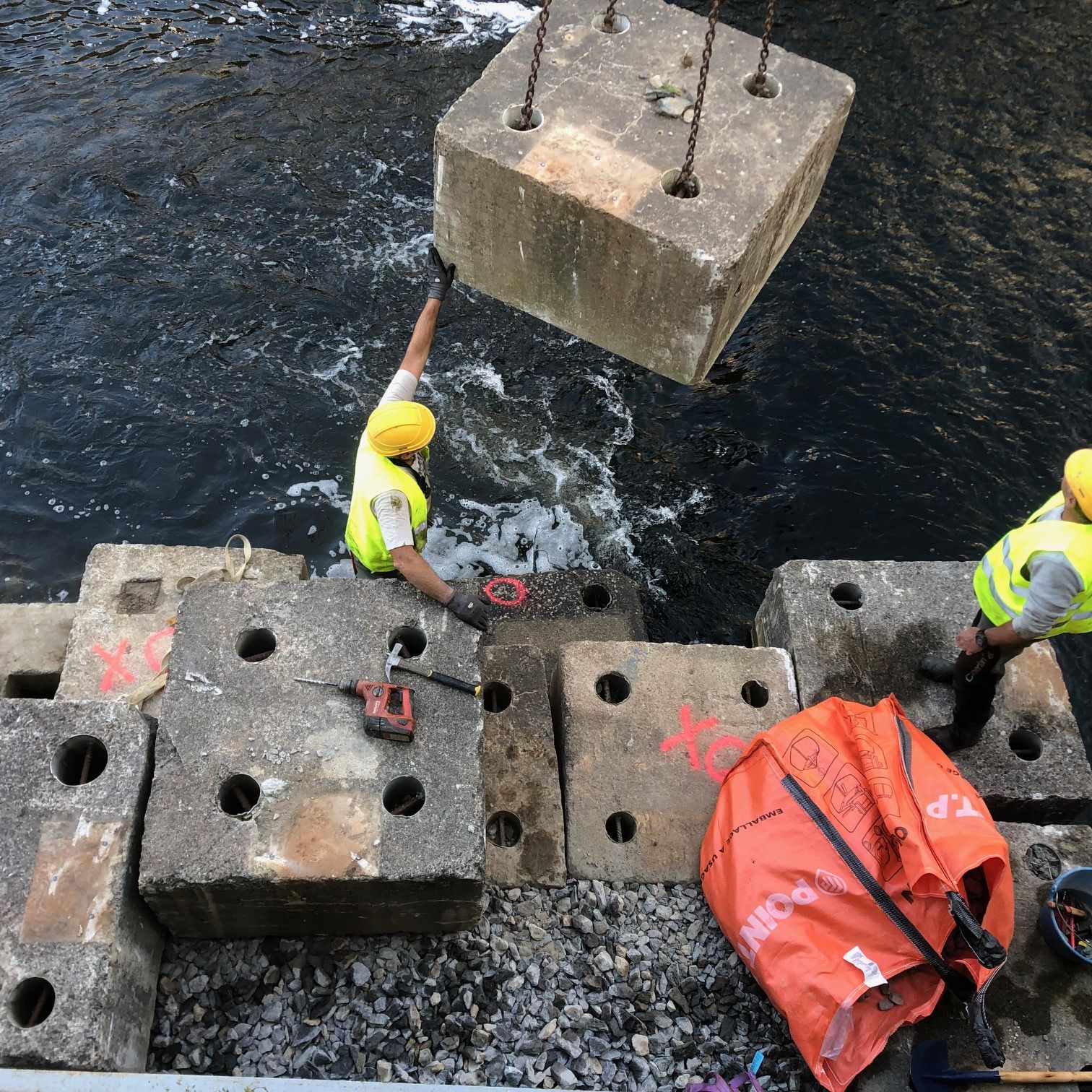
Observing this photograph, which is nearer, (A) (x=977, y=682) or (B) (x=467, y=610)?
(B) (x=467, y=610)

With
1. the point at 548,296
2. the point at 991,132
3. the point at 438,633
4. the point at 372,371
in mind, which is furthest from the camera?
the point at 991,132

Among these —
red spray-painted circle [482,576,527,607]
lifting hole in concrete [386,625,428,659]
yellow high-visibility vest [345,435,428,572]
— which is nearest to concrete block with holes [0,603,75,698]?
yellow high-visibility vest [345,435,428,572]

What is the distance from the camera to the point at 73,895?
376 cm

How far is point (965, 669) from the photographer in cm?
473

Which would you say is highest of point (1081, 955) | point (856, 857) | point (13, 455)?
point (856, 857)

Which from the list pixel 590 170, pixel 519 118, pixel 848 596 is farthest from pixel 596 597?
pixel 519 118

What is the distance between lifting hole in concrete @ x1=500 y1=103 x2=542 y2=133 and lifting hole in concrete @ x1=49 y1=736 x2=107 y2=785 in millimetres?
3466

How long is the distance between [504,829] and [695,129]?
11.1ft

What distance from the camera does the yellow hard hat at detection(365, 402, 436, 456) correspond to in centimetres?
467

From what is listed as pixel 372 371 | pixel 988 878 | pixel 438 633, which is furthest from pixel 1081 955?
pixel 372 371

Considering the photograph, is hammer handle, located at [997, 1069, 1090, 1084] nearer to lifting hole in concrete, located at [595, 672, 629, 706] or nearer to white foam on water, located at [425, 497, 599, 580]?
lifting hole in concrete, located at [595, 672, 629, 706]

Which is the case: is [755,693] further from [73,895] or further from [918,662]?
[73,895]

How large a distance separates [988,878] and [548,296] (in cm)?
347

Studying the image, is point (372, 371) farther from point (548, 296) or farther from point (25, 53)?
point (25, 53)
